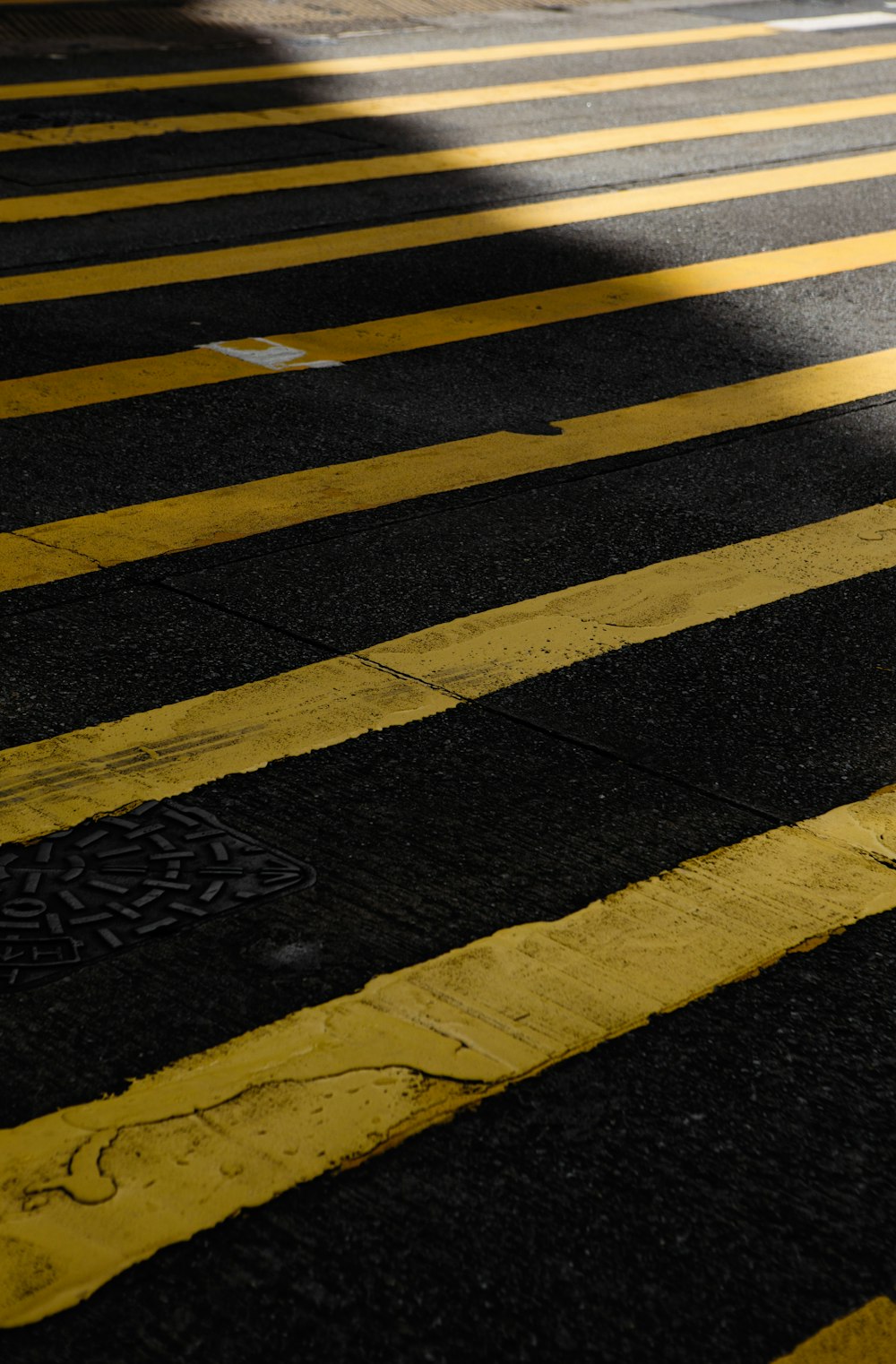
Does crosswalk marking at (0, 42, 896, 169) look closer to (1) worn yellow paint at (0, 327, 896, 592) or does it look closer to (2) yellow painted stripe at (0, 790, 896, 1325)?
(1) worn yellow paint at (0, 327, 896, 592)

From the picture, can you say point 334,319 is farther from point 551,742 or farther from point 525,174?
point 551,742

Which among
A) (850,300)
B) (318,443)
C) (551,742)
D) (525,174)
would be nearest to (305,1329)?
(551,742)

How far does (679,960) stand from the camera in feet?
9.57

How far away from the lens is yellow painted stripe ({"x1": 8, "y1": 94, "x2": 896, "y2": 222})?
847cm

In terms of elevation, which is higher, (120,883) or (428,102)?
(428,102)

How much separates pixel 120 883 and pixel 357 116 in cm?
841

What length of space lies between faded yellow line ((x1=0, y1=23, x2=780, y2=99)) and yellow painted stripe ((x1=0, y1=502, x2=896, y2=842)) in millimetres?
7673

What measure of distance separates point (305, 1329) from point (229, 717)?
173 centimetres

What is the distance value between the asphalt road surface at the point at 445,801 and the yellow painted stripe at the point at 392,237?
46mm

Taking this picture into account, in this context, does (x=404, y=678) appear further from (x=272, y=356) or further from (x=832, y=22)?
(x=832, y=22)

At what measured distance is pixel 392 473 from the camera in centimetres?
523

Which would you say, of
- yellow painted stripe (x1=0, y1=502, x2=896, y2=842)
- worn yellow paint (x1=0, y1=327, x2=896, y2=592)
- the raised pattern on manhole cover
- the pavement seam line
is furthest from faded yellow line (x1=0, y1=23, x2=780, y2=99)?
the raised pattern on manhole cover

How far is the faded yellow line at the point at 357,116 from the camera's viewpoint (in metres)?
9.77

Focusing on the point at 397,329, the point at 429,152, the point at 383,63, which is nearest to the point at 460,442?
the point at 397,329
